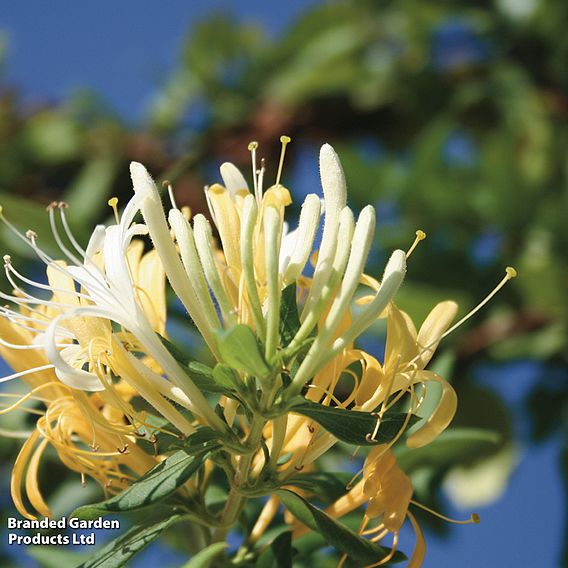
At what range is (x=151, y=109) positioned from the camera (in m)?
2.30

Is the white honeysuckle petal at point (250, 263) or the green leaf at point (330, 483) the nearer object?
the white honeysuckle petal at point (250, 263)

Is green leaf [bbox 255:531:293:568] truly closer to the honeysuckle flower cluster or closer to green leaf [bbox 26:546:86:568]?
the honeysuckle flower cluster

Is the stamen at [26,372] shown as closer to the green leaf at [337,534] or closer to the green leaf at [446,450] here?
the green leaf at [337,534]

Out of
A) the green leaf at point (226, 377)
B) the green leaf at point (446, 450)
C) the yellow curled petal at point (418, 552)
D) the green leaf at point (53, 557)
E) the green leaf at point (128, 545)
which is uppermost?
the green leaf at point (226, 377)

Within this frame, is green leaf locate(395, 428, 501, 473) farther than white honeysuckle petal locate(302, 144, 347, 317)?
Yes

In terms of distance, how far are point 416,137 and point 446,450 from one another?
1.48m

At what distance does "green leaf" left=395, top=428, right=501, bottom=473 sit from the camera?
713 mm

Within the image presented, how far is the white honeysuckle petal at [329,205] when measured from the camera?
0.52 meters

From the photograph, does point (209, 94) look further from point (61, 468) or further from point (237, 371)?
point (237, 371)

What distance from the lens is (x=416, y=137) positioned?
6.90 ft

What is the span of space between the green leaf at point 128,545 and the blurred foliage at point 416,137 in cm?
88

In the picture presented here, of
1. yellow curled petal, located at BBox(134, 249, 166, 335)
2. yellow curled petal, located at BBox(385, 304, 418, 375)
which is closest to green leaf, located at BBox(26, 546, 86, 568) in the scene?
yellow curled petal, located at BBox(134, 249, 166, 335)

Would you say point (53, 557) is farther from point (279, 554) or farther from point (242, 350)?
point (242, 350)

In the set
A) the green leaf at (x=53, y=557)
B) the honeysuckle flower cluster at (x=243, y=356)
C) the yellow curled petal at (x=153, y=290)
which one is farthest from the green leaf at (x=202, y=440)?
the green leaf at (x=53, y=557)
